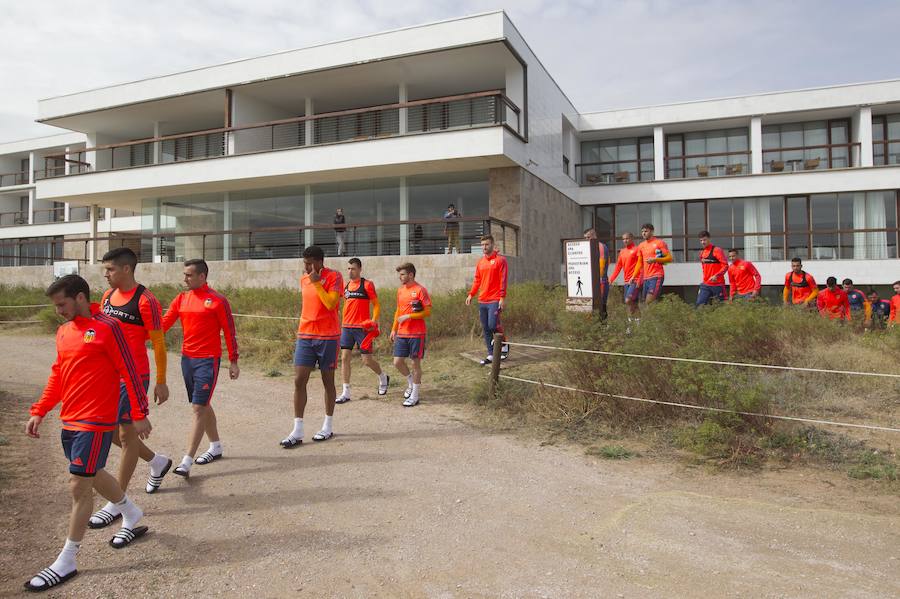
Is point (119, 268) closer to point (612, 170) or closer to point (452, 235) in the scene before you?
point (452, 235)

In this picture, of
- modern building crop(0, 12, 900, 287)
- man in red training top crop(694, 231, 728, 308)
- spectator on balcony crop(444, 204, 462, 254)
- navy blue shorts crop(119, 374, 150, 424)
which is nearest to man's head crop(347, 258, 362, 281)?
navy blue shorts crop(119, 374, 150, 424)

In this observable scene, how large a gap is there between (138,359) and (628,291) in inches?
309

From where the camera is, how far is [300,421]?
599cm

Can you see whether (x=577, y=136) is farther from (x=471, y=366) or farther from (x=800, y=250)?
(x=471, y=366)

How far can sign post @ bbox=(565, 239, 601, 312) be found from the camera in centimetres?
767

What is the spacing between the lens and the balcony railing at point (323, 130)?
17.6 m

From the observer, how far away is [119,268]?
4609 mm

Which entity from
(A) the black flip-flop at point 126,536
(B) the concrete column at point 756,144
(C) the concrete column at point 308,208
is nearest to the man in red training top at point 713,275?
(A) the black flip-flop at point 126,536

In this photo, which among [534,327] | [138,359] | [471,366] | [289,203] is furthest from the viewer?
[289,203]

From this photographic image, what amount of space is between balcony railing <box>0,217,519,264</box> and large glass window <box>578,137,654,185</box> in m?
10.1

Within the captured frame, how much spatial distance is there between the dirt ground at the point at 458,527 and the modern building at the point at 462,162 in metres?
10.4

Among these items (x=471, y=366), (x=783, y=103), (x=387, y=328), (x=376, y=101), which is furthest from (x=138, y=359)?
(x=783, y=103)

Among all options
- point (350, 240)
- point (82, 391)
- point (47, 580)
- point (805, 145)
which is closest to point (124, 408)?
point (82, 391)

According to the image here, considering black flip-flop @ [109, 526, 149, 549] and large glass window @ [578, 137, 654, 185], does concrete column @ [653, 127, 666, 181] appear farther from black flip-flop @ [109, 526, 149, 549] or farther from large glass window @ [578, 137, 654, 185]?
black flip-flop @ [109, 526, 149, 549]
